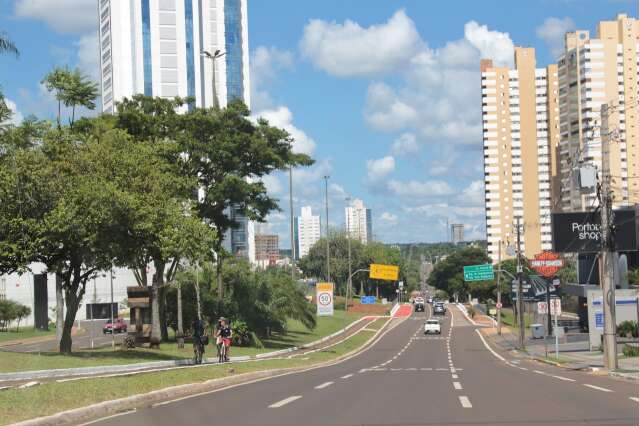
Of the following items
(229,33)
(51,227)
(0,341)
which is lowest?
(0,341)

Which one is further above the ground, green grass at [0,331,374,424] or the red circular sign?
the red circular sign

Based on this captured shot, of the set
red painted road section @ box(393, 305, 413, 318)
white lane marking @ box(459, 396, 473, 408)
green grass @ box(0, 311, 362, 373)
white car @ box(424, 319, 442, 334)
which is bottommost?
red painted road section @ box(393, 305, 413, 318)

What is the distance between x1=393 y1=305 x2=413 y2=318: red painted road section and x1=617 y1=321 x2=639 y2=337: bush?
185 feet

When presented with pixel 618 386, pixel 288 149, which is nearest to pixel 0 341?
pixel 288 149

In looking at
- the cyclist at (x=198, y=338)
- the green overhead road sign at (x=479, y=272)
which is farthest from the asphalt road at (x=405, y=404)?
the green overhead road sign at (x=479, y=272)

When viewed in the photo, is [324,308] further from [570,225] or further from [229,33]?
[229,33]

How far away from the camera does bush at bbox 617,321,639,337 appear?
179 feet

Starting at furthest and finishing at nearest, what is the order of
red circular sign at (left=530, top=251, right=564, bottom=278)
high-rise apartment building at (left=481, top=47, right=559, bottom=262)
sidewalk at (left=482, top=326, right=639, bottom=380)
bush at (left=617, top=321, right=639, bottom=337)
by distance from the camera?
high-rise apartment building at (left=481, top=47, right=559, bottom=262), red circular sign at (left=530, top=251, right=564, bottom=278), bush at (left=617, top=321, right=639, bottom=337), sidewalk at (left=482, top=326, right=639, bottom=380)

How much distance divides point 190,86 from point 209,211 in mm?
78265

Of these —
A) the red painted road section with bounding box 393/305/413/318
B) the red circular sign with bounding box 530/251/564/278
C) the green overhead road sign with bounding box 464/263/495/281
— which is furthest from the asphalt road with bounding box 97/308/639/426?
the red painted road section with bounding box 393/305/413/318

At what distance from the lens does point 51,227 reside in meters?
27.8

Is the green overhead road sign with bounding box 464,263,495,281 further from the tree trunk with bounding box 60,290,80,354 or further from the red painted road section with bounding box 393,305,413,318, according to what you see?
the tree trunk with bounding box 60,290,80,354

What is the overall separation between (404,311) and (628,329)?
66542 millimetres

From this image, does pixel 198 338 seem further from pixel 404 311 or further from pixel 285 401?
pixel 404 311
